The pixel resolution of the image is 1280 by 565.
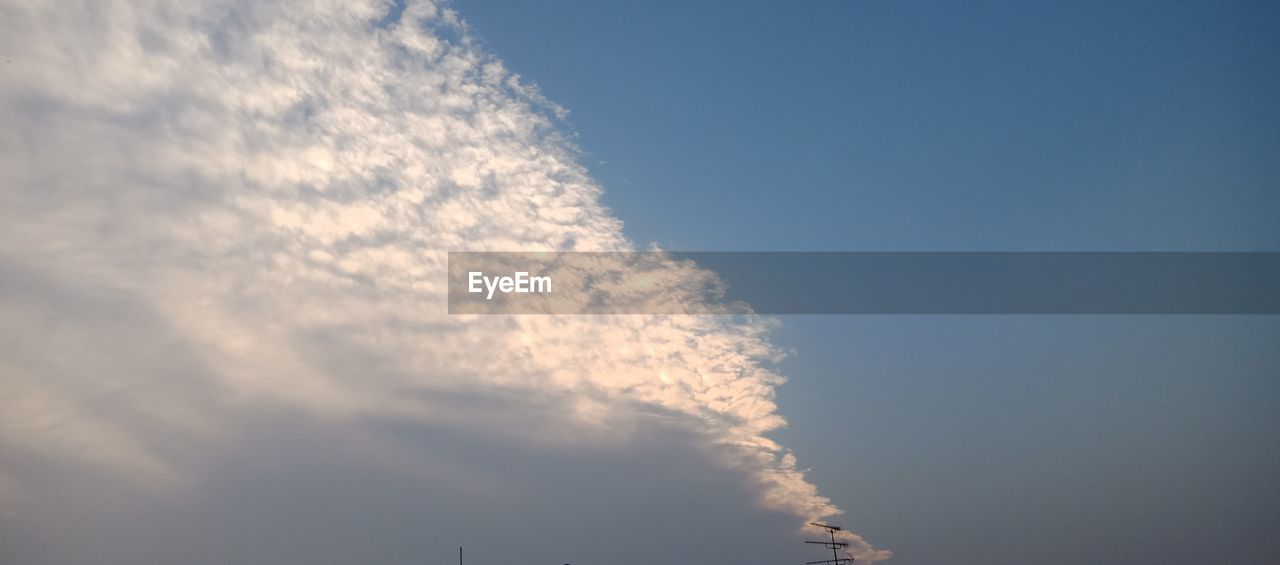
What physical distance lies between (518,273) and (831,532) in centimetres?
7394

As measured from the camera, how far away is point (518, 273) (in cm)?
5262

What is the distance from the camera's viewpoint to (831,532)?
10388cm

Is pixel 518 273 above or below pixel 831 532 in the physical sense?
above

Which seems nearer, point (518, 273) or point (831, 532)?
point (518, 273)
